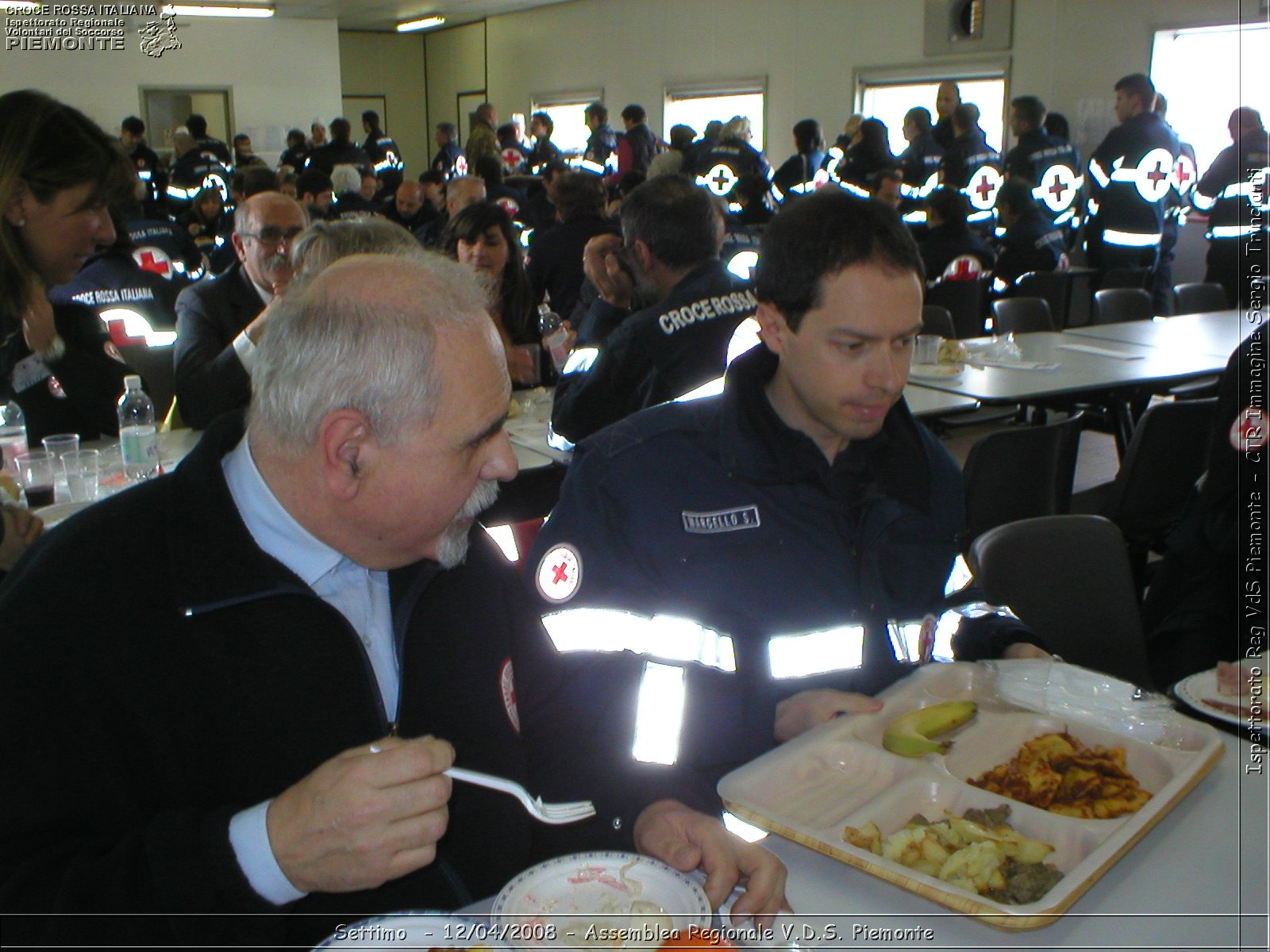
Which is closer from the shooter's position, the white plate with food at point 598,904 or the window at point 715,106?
the white plate with food at point 598,904

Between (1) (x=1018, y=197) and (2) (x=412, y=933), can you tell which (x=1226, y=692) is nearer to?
(2) (x=412, y=933)

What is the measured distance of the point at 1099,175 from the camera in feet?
26.0

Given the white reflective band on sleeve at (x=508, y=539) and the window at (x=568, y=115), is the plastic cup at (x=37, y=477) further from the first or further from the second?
the window at (x=568, y=115)

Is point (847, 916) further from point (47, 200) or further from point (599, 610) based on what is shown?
point (47, 200)

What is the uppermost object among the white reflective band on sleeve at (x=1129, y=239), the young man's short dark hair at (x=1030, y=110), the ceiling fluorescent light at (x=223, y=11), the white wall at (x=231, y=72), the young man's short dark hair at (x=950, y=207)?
the ceiling fluorescent light at (x=223, y=11)

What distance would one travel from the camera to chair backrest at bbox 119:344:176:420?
412 cm

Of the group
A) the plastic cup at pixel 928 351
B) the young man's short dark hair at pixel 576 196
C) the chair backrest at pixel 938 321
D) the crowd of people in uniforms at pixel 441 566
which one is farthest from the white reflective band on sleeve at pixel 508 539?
the young man's short dark hair at pixel 576 196

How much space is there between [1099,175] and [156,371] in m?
7.00

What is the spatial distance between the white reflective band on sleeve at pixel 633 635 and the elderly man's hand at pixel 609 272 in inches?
97.8

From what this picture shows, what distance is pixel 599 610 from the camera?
1732mm

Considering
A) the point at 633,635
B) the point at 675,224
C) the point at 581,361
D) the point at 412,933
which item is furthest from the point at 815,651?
the point at 675,224

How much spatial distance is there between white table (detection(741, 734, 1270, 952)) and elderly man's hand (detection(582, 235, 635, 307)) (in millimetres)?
3044

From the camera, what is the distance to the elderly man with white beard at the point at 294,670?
3.23 ft

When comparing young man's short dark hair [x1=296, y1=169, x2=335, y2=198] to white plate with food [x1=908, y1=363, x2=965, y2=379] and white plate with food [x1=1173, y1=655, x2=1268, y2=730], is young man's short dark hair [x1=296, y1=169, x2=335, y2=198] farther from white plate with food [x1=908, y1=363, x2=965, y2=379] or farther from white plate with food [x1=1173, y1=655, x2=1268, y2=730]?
white plate with food [x1=1173, y1=655, x2=1268, y2=730]
